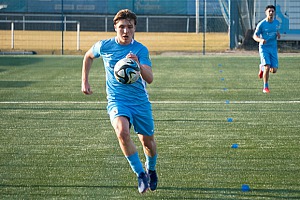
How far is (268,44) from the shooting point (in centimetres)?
1727

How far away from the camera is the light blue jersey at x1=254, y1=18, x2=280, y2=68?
56.2 ft

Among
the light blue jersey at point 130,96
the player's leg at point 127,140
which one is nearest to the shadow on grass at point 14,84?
the light blue jersey at point 130,96

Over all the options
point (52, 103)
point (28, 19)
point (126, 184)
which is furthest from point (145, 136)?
point (28, 19)

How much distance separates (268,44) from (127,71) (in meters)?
10.9

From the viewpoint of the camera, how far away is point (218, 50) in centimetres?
3078

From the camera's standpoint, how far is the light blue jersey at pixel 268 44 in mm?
17141

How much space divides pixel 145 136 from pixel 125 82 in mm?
679

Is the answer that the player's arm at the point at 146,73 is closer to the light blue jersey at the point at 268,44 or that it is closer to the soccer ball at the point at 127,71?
the soccer ball at the point at 127,71

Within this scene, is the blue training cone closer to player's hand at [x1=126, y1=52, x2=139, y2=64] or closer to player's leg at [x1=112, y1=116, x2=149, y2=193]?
player's leg at [x1=112, y1=116, x2=149, y2=193]

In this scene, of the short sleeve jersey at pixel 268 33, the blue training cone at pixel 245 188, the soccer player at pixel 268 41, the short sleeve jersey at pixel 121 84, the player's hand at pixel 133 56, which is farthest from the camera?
the short sleeve jersey at pixel 268 33

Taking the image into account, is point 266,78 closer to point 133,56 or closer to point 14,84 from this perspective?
point 14,84

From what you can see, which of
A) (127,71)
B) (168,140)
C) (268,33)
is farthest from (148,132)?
(268,33)

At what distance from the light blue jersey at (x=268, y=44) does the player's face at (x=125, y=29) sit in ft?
33.5

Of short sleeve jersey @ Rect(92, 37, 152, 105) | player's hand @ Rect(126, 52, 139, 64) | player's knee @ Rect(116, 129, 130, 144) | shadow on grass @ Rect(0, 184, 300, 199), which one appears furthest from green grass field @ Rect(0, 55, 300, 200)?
player's hand @ Rect(126, 52, 139, 64)
